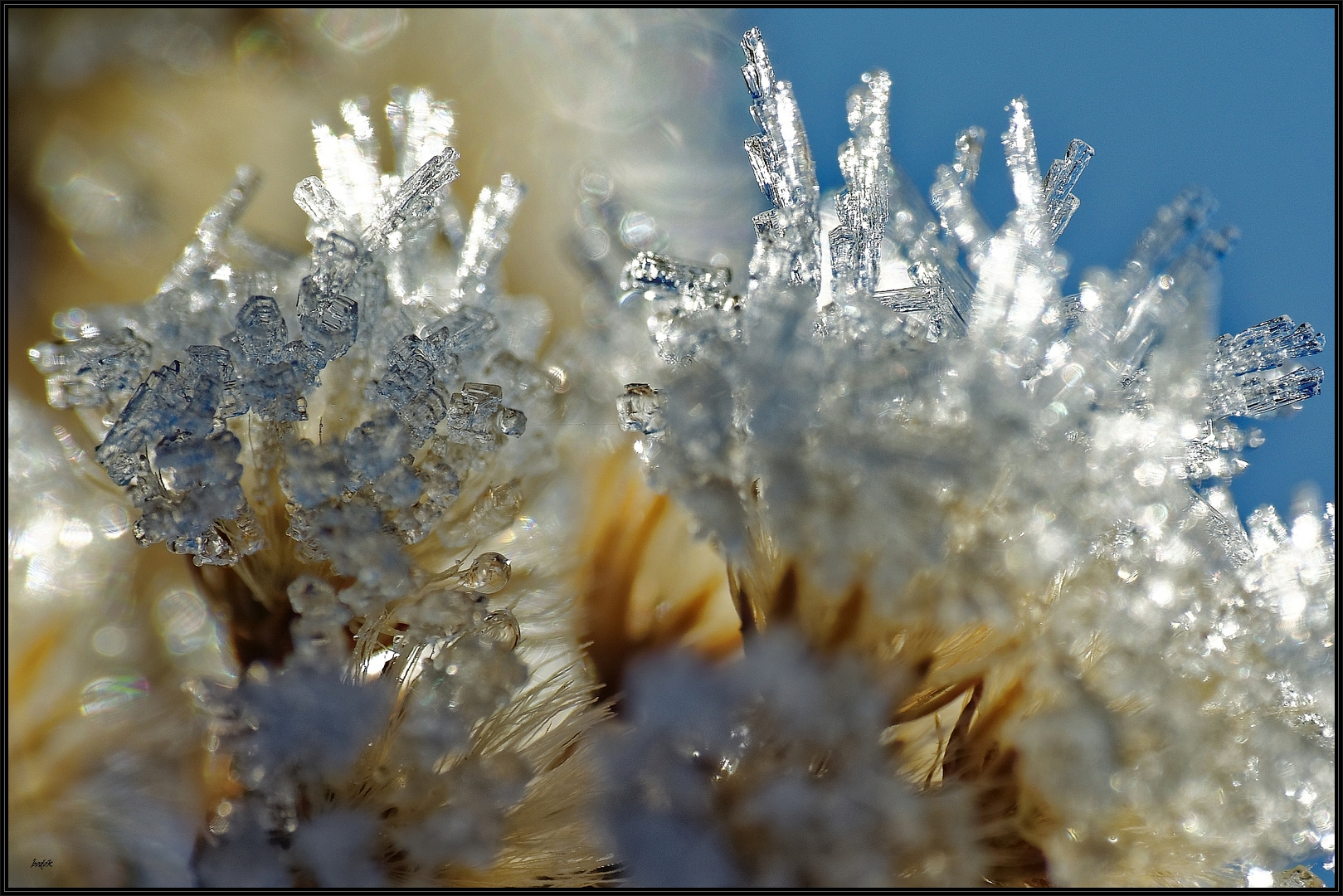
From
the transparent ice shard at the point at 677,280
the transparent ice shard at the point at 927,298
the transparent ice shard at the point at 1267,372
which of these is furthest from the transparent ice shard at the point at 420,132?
the transparent ice shard at the point at 1267,372

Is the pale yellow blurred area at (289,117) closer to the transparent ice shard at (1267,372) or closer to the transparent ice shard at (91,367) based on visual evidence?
the transparent ice shard at (91,367)

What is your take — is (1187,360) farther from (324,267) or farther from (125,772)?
(125,772)

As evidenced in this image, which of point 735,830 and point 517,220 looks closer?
point 735,830

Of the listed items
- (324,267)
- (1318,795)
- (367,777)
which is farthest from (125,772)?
(1318,795)

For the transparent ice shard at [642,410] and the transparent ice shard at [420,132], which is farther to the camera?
the transparent ice shard at [420,132]

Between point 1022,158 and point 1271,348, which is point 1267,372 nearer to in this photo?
point 1271,348
